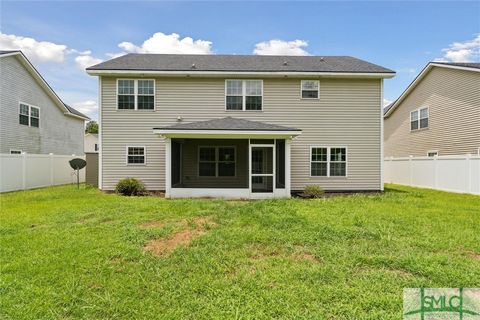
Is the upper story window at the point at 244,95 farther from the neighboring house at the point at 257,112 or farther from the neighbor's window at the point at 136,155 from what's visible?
the neighbor's window at the point at 136,155

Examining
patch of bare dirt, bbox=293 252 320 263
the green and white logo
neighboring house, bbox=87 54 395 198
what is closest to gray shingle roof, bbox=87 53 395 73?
neighboring house, bbox=87 54 395 198

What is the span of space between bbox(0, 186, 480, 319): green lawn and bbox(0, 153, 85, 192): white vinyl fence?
271 inches

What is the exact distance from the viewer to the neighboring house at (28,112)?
1655cm

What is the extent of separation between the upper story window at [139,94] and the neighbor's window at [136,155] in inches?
76.4

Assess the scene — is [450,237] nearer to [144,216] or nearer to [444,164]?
[144,216]

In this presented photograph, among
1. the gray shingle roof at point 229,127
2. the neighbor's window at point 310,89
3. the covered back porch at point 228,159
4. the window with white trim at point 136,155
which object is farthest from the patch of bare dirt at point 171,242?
the neighbor's window at point 310,89

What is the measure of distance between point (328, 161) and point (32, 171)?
15154 mm

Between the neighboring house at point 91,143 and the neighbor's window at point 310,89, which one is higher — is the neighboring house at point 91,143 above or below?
below

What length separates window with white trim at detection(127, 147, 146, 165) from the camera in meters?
14.3

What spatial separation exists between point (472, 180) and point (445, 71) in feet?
23.1

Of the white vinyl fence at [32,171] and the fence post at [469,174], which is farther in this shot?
the white vinyl fence at [32,171]

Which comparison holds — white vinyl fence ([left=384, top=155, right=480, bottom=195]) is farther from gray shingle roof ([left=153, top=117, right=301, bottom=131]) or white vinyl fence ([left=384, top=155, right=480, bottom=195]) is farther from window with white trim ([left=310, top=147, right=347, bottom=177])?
gray shingle roof ([left=153, top=117, right=301, bottom=131])

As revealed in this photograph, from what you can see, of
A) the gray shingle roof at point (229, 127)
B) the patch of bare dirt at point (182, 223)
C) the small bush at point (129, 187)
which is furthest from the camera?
the small bush at point (129, 187)

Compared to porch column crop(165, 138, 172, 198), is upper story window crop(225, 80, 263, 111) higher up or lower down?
higher up
